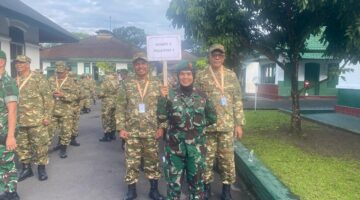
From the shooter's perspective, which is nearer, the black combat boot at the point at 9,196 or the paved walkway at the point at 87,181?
the black combat boot at the point at 9,196

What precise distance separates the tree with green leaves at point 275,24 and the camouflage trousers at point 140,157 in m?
3.10

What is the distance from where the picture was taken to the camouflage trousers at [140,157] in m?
5.08

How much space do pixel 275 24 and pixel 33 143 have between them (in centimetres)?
590

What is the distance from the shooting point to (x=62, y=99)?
8203mm

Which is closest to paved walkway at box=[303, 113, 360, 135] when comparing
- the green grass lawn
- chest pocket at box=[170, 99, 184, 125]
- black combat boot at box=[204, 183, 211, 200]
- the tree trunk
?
the tree trunk

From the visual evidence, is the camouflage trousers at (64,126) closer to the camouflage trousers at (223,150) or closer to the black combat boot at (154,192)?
the black combat boot at (154,192)

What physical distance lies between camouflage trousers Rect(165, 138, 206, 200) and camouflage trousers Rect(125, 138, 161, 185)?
0.69 meters

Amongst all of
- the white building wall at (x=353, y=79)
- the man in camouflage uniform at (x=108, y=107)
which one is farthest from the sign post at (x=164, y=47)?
the white building wall at (x=353, y=79)

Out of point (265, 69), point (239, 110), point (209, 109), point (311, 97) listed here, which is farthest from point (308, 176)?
point (265, 69)

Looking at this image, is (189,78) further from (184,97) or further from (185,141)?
(185,141)

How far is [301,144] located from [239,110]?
3.73 m

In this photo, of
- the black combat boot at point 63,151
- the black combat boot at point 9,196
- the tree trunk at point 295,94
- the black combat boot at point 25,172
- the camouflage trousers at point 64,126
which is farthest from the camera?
the tree trunk at point 295,94

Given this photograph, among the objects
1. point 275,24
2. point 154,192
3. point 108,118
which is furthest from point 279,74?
point 154,192

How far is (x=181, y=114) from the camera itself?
14.3ft
